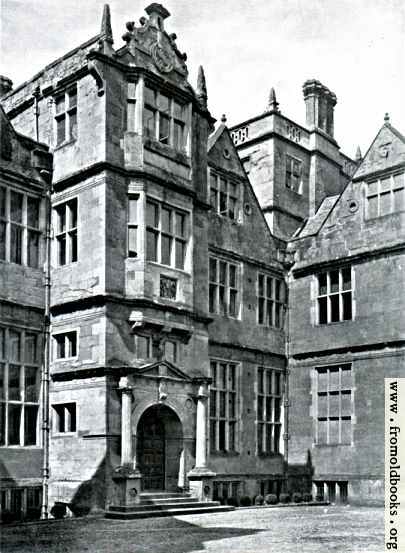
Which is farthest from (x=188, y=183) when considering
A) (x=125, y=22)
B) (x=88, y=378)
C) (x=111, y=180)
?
(x=88, y=378)

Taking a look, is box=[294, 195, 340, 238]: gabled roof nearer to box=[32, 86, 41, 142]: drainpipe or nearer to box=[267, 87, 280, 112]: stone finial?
box=[267, 87, 280, 112]: stone finial

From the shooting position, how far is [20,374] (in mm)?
18719

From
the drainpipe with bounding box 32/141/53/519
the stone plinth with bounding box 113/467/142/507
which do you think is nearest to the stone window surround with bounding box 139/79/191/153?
the drainpipe with bounding box 32/141/53/519

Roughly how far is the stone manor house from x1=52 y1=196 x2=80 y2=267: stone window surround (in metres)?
0.05

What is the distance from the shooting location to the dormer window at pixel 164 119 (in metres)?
20.5

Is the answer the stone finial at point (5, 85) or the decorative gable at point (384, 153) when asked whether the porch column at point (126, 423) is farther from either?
the decorative gable at point (384, 153)

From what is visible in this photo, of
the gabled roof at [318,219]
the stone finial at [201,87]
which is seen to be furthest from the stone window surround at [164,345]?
the gabled roof at [318,219]

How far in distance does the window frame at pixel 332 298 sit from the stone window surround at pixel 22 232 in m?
10.1

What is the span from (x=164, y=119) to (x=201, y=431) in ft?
27.0

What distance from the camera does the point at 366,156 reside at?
25.3m

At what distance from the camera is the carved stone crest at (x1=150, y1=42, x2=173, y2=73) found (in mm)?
20859

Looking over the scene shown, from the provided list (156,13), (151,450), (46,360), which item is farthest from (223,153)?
(151,450)

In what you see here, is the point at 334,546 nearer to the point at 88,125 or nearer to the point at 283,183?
the point at 88,125

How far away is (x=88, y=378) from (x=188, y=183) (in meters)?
6.07
